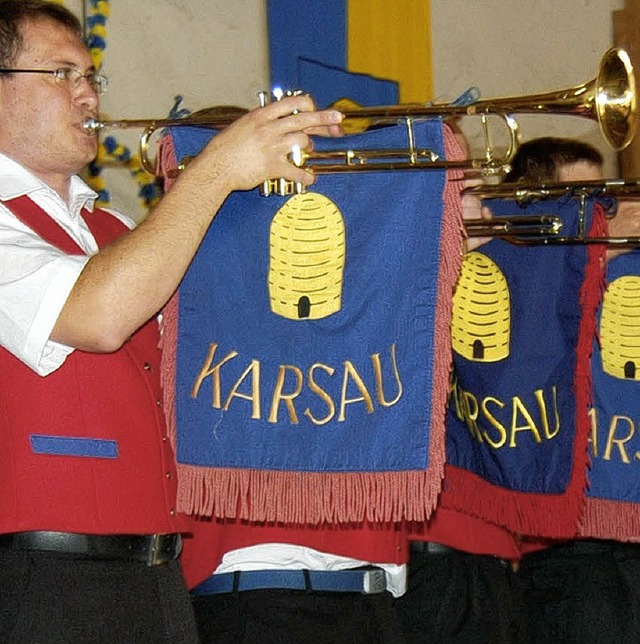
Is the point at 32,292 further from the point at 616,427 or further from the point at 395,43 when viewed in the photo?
the point at 395,43

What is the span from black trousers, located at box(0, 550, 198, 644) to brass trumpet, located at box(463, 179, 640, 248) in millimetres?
1155

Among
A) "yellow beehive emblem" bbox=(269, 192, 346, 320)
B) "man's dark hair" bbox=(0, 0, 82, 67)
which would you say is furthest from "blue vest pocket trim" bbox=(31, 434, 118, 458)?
"man's dark hair" bbox=(0, 0, 82, 67)

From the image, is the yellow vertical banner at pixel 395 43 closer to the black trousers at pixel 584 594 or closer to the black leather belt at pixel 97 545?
the black trousers at pixel 584 594

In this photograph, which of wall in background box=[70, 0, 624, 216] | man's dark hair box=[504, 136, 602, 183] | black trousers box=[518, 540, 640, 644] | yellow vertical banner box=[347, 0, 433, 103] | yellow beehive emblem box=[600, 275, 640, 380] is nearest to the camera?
yellow beehive emblem box=[600, 275, 640, 380]

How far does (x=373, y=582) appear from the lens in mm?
2836

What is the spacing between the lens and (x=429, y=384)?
2.50 m

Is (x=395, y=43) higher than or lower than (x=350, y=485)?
higher

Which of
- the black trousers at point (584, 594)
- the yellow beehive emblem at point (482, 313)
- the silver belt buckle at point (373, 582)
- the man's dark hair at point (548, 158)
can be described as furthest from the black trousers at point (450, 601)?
the man's dark hair at point (548, 158)

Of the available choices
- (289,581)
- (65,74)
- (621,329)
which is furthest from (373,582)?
(65,74)

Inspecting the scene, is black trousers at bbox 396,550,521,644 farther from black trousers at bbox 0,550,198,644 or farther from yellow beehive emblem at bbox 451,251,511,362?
black trousers at bbox 0,550,198,644

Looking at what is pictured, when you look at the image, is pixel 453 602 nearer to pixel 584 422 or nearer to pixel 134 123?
pixel 584 422

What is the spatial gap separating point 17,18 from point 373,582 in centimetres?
139

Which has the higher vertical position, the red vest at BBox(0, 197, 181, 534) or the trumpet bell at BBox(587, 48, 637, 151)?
the trumpet bell at BBox(587, 48, 637, 151)

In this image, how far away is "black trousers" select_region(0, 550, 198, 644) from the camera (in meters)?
2.34
